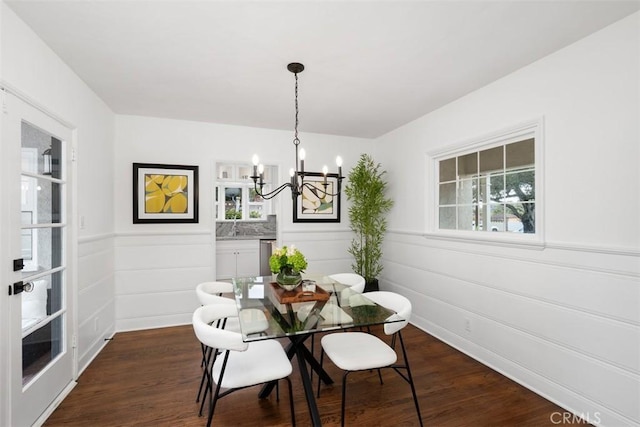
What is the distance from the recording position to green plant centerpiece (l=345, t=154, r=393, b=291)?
4227 mm

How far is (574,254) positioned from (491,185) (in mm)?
974

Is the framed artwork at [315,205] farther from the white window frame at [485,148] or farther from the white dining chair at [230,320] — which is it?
the white dining chair at [230,320]

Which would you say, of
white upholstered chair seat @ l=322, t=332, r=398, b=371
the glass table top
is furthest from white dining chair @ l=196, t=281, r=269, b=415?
white upholstered chair seat @ l=322, t=332, r=398, b=371

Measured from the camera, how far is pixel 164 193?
3.78m

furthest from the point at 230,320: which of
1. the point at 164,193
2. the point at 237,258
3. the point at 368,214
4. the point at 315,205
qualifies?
the point at 237,258

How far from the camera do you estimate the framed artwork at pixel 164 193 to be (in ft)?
12.1

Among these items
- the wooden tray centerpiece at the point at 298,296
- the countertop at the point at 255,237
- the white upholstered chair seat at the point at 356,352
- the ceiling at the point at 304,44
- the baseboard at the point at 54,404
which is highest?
the ceiling at the point at 304,44

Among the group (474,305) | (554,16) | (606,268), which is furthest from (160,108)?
(606,268)

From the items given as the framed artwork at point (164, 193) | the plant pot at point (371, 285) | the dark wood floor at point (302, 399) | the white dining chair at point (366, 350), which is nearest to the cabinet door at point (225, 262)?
the framed artwork at point (164, 193)

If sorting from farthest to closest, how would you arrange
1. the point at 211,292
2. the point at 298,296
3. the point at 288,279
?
1. the point at 211,292
2. the point at 288,279
3. the point at 298,296

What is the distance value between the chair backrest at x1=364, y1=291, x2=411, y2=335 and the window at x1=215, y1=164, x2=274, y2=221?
4061 millimetres

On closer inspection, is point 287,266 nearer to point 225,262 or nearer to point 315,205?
point 315,205

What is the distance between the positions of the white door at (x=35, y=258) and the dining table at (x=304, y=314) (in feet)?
4.25

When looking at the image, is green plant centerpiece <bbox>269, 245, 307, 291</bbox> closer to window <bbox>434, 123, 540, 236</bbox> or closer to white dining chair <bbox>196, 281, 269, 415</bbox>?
white dining chair <bbox>196, 281, 269, 415</bbox>
